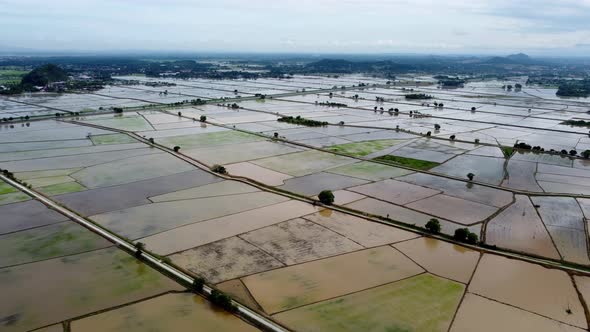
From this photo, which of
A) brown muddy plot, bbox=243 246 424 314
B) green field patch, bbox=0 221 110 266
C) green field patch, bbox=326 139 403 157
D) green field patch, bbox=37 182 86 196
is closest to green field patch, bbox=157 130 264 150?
green field patch, bbox=326 139 403 157

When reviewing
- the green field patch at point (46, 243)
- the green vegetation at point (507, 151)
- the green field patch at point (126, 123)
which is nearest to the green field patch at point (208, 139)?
the green field patch at point (126, 123)

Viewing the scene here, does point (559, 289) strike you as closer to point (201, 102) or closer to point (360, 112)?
point (360, 112)

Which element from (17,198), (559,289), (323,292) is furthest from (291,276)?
(17,198)

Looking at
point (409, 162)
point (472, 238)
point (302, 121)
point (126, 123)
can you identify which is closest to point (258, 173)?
point (409, 162)

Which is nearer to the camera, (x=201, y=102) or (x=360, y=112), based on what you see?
(x=360, y=112)

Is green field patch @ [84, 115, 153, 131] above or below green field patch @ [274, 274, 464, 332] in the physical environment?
above

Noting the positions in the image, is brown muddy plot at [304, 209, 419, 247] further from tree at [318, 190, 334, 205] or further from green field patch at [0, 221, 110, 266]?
green field patch at [0, 221, 110, 266]
